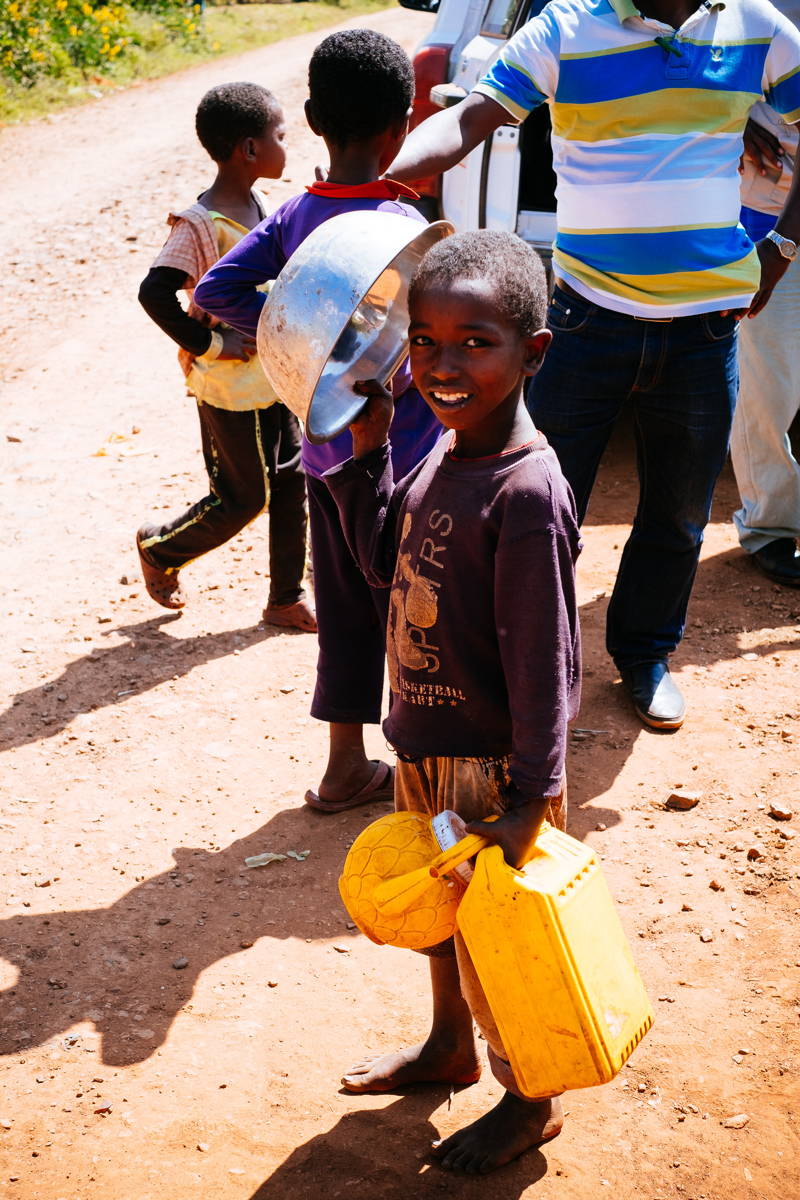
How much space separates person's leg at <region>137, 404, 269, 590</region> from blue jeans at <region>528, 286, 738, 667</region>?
3.49 ft

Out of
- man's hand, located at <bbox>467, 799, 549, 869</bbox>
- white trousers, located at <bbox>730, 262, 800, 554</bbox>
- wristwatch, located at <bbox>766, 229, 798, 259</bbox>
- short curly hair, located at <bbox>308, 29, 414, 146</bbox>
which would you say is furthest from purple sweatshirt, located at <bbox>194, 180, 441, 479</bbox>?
white trousers, located at <bbox>730, 262, 800, 554</bbox>

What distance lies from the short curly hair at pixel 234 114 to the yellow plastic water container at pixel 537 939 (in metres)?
2.49

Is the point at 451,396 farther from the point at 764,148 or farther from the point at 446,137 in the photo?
Result: the point at 764,148

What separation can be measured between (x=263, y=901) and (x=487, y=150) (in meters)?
3.19

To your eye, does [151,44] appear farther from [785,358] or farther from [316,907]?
[316,907]

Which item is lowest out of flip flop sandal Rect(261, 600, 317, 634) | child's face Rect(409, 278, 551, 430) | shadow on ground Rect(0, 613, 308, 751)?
shadow on ground Rect(0, 613, 308, 751)

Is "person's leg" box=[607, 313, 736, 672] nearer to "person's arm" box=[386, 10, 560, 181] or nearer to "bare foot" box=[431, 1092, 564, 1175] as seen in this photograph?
"person's arm" box=[386, 10, 560, 181]

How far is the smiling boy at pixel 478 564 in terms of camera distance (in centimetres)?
199

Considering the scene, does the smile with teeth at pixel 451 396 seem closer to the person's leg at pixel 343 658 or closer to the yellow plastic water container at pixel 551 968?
the yellow plastic water container at pixel 551 968

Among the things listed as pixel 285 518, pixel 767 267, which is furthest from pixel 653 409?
pixel 285 518

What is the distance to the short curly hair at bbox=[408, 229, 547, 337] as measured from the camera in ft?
6.57

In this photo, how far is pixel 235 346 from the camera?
3.97 meters

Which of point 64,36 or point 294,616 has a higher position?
point 294,616

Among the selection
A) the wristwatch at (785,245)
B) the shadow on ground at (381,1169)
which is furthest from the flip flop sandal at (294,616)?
the shadow on ground at (381,1169)
